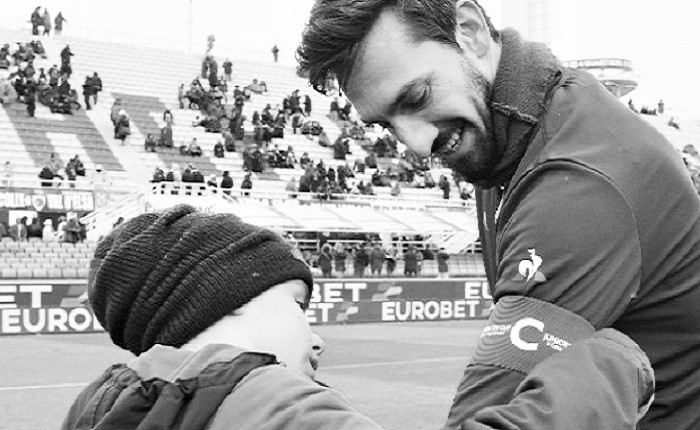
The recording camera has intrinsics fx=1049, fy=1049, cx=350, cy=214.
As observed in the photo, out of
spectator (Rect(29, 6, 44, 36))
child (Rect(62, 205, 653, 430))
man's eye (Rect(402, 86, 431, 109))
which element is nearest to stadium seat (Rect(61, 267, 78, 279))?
spectator (Rect(29, 6, 44, 36))

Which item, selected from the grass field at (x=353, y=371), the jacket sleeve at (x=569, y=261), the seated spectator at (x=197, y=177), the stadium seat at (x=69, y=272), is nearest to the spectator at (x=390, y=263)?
the grass field at (x=353, y=371)

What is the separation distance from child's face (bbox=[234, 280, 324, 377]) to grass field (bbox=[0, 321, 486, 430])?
680 cm

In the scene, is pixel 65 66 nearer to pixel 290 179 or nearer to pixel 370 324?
pixel 290 179

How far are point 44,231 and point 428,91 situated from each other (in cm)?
2294

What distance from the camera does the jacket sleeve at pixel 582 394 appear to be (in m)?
1.49

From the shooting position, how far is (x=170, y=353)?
164 cm

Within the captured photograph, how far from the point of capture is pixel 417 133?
206cm

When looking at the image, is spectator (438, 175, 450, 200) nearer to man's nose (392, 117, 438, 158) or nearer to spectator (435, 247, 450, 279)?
spectator (435, 247, 450, 279)

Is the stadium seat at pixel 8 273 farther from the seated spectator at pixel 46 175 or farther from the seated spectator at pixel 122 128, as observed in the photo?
Result: the seated spectator at pixel 122 128

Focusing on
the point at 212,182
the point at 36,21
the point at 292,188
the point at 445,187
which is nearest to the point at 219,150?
the point at 292,188

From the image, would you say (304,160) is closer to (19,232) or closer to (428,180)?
(428,180)

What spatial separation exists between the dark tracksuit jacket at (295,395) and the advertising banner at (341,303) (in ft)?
58.6

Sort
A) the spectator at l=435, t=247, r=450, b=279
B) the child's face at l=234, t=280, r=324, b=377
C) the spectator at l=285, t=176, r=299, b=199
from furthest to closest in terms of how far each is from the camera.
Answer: the spectator at l=285, t=176, r=299, b=199, the spectator at l=435, t=247, r=450, b=279, the child's face at l=234, t=280, r=324, b=377

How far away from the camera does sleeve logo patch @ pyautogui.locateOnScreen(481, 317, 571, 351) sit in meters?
1.65
